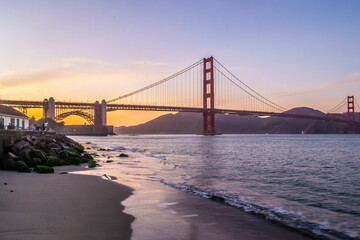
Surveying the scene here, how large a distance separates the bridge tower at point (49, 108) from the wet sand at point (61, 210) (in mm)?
73501

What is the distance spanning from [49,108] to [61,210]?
77.6 metres

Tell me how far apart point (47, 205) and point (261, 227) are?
3526 millimetres

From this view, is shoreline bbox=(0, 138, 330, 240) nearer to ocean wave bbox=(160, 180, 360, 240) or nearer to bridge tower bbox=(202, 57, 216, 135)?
ocean wave bbox=(160, 180, 360, 240)

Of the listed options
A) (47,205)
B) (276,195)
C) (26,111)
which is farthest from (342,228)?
(26,111)

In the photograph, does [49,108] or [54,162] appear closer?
[54,162]

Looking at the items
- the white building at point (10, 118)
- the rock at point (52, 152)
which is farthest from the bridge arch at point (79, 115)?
the rock at point (52, 152)

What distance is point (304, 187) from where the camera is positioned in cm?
861

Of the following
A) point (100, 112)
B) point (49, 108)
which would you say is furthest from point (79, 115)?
point (49, 108)

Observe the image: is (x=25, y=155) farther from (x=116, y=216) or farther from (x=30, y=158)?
(x=116, y=216)

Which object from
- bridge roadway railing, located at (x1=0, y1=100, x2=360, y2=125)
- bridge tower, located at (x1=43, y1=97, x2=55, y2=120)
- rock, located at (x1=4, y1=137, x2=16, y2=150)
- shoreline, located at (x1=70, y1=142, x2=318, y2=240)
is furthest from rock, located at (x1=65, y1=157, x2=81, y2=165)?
bridge tower, located at (x1=43, y1=97, x2=55, y2=120)

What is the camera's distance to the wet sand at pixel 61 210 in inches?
147

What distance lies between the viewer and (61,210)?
15.5ft

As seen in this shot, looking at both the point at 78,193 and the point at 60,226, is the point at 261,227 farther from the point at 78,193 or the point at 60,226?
the point at 78,193

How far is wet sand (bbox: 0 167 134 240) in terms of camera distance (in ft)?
12.2
